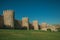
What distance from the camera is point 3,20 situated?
28.8 metres

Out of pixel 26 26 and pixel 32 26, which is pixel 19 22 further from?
pixel 32 26

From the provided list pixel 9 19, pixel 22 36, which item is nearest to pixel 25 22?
pixel 9 19

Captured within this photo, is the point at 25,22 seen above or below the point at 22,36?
above

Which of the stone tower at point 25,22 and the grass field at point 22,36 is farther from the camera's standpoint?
the stone tower at point 25,22

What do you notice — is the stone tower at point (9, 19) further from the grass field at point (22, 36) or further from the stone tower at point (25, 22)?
the grass field at point (22, 36)

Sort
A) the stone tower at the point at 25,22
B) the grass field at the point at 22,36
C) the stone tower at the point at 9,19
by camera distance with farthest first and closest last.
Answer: the stone tower at the point at 25,22 < the stone tower at the point at 9,19 < the grass field at the point at 22,36

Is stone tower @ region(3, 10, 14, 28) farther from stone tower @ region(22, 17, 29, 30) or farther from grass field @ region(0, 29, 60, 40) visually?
grass field @ region(0, 29, 60, 40)

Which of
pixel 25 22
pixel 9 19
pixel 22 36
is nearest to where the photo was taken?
pixel 22 36

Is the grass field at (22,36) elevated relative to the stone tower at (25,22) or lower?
lower

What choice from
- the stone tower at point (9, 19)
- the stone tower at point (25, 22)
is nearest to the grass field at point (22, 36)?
the stone tower at point (9, 19)

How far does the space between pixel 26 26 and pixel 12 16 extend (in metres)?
8.22

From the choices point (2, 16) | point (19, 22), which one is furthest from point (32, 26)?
point (2, 16)

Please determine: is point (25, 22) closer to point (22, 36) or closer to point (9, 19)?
point (9, 19)

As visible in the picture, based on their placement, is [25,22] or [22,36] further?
[25,22]
